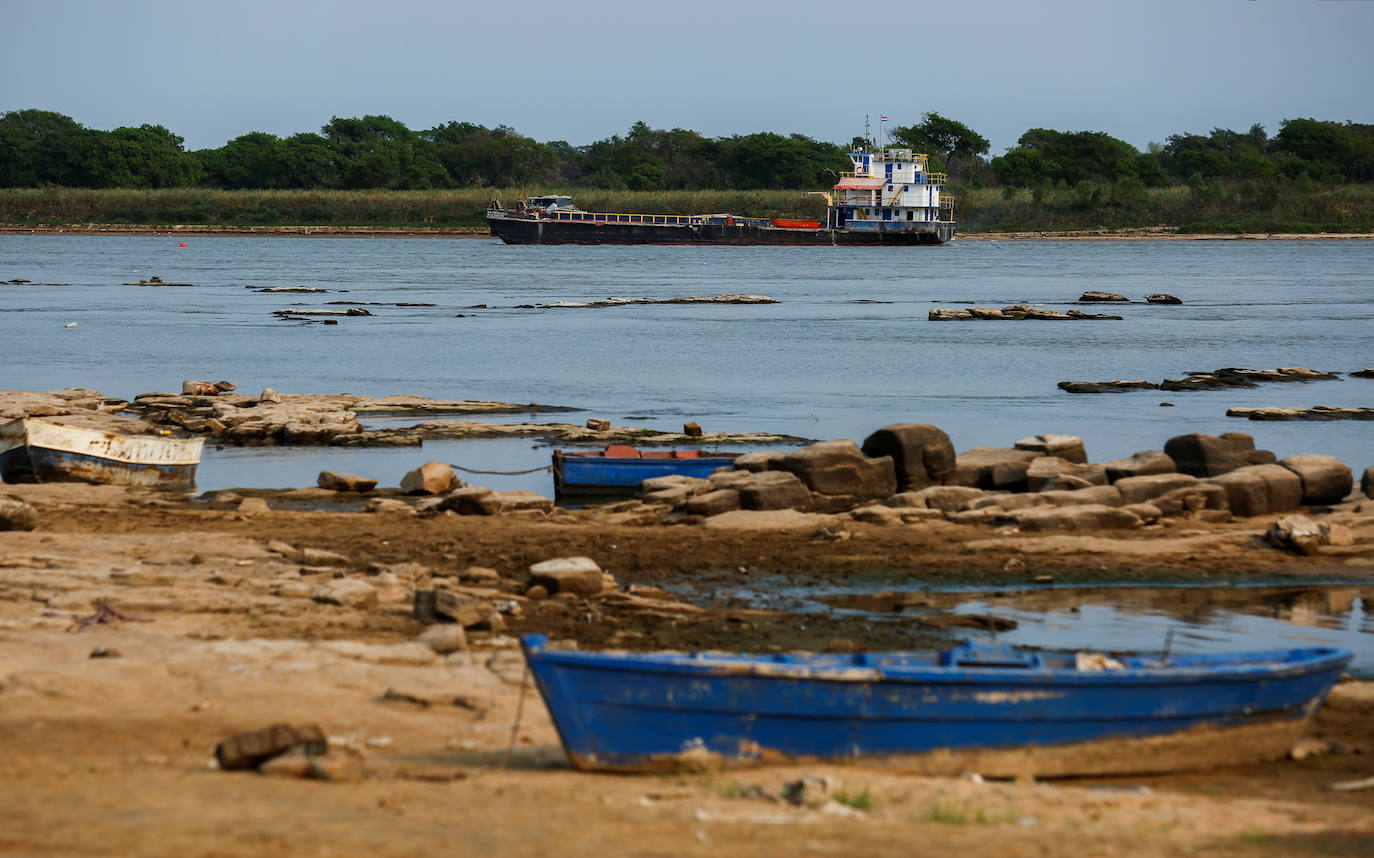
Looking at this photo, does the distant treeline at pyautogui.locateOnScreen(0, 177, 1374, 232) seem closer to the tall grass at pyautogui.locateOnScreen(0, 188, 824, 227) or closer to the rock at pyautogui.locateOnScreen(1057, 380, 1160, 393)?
the tall grass at pyautogui.locateOnScreen(0, 188, 824, 227)

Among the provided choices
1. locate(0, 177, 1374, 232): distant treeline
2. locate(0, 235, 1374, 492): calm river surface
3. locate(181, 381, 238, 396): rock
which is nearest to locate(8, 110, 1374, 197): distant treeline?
locate(0, 177, 1374, 232): distant treeline

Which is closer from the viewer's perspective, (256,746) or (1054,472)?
(256,746)

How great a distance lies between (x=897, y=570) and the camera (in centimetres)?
1355

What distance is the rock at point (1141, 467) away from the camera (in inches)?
663

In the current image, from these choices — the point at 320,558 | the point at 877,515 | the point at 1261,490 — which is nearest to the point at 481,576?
the point at 320,558

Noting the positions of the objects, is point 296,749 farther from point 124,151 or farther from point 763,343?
point 124,151

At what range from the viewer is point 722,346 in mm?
39156

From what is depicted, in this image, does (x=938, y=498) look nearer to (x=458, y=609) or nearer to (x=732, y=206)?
(x=458, y=609)

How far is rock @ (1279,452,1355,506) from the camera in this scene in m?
16.6

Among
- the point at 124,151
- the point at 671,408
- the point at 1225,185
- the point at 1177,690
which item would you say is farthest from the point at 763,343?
the point at 124,151

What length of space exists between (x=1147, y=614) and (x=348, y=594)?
635 cm

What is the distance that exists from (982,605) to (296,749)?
22.0 ft

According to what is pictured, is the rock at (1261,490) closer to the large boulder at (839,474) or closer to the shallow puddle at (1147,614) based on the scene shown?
the shallow puddle at (1147,614)

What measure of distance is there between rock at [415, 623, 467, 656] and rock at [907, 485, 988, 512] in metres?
7.16
